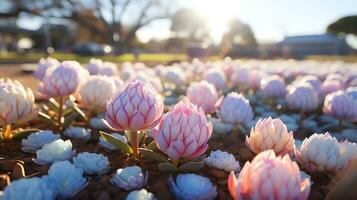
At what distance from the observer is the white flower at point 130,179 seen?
1367 mm

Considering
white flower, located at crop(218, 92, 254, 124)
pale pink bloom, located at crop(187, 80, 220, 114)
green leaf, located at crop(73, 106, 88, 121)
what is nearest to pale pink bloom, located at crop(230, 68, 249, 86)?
pale pink bloom, located at crop(187, 80, 220, 114)

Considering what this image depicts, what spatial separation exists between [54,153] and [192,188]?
2.02ft

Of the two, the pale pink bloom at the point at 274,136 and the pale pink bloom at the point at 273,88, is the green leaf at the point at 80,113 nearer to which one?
the pale pink bloom at the point at 274,136

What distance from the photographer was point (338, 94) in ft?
7.75

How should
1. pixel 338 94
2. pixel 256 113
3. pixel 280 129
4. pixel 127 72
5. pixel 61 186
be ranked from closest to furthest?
pixel 61 186 → pixel 280 129 → pixel 338 94 → pixel 256 113 → pixel 127 72

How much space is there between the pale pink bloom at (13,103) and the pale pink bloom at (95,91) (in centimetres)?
41

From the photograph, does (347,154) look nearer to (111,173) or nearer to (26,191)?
(111,173)

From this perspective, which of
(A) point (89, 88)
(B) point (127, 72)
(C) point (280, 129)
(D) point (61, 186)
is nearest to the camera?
(D) point (61, 186)

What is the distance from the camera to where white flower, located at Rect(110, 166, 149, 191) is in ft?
4.49

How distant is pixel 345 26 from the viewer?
26.0m

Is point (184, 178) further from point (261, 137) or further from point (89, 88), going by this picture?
point (89, 88)

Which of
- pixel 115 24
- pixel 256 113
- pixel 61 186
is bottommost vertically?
pixel 256 113

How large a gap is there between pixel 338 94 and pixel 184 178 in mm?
1413

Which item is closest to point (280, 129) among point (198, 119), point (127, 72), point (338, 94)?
point (198, 119)
